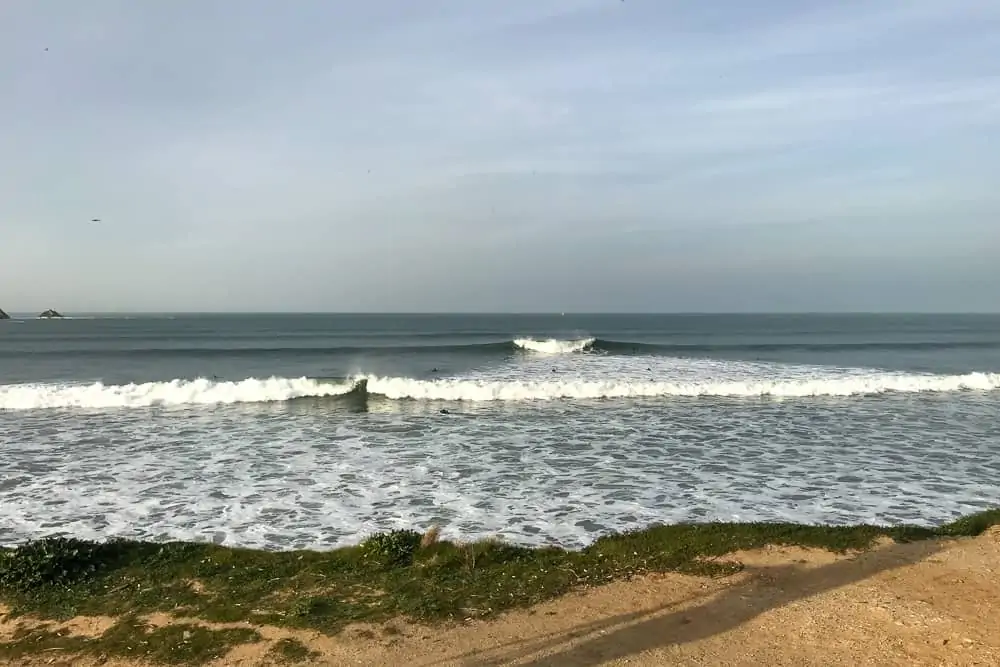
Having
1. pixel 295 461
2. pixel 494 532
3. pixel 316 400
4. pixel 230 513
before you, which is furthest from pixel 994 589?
pixel 316 400

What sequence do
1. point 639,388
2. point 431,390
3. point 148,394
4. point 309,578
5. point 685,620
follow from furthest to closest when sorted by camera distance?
point 639,388 < point 431,390 < point 148,394 < point 309,578 < point 685,620

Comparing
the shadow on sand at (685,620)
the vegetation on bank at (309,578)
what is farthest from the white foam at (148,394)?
the shadow on sand at (685,620)

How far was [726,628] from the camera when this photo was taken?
4965mm

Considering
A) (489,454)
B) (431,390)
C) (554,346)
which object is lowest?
(489,454)

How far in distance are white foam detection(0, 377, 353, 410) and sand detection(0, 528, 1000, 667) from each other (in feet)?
50.0

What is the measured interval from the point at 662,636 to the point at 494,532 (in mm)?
3370

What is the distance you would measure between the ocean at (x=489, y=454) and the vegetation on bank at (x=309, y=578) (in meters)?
1.16

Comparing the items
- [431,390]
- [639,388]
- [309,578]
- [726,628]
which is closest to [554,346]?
[639,388]

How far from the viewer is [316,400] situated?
2020 cm

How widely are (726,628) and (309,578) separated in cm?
362

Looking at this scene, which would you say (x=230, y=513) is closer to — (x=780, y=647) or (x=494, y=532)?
(x=494, y=532)

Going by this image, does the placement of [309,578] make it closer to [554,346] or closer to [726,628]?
[726,628]

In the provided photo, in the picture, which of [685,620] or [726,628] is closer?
[726,628]

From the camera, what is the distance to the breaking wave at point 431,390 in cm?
1920
